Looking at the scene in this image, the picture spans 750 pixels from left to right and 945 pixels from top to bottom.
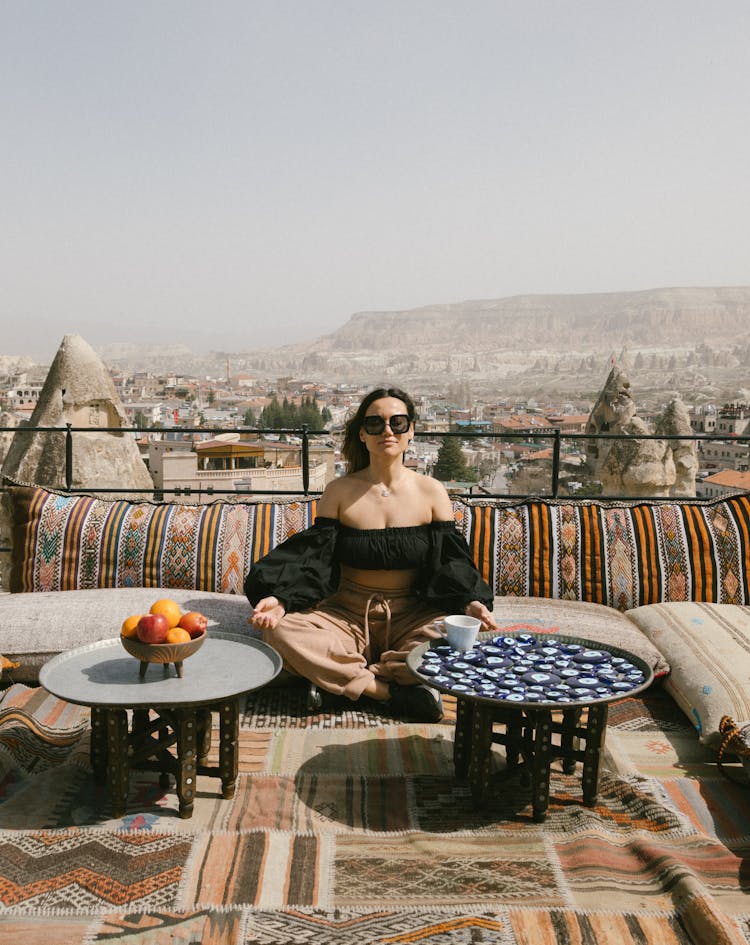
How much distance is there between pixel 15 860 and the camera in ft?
7.72

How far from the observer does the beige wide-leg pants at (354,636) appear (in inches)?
139

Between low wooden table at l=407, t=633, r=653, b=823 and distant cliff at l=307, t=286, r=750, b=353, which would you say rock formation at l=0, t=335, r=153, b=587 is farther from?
distant cliff at l=307, t=286, r=750, b=353

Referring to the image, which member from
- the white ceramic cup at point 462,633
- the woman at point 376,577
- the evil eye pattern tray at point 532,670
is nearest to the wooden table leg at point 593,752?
the evil eye pattern tray at point 532,670

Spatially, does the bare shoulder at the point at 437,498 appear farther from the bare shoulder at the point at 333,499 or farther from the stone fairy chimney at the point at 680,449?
the stone fairy chimney at the point at 680,449

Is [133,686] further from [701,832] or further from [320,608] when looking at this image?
[701,832]

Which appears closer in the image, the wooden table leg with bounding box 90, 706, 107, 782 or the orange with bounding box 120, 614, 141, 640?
the orange with bounding box 120, 614, 141, 640

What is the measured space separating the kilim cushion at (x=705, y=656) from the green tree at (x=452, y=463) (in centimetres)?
411

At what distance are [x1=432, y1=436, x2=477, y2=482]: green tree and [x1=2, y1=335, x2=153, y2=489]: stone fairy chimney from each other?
392 cm

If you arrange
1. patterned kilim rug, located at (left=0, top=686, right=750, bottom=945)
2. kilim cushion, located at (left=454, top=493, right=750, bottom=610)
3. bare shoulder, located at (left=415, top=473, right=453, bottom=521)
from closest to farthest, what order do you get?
patterned kilim rug, located at (left=0, top=686, right=750, bottom=945) → bare shoulder, located at (left=415, top=473, right=453, bottom=521) → kilim cushion, located at (left=454, top=493, right=750, bottom=610)

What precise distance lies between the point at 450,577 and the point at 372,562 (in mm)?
351

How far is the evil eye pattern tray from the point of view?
2504 mm

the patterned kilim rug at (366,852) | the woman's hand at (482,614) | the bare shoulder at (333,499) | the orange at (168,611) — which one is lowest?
the patterned kilim rug at (366,852)

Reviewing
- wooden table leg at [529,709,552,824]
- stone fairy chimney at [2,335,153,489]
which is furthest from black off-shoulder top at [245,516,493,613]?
stone fairy chimney at [2,335,153,489]

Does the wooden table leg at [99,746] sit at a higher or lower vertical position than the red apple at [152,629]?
lower
